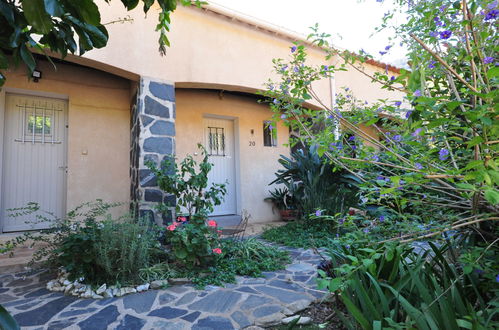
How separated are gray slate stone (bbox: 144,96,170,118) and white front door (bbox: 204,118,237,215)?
1.73 m

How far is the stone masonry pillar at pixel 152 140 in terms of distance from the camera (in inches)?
154

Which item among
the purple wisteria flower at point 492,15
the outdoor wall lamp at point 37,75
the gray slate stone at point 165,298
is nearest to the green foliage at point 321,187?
the gray slate stone at point 165,298

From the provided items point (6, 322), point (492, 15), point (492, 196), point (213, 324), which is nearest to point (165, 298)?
point (213, 324)

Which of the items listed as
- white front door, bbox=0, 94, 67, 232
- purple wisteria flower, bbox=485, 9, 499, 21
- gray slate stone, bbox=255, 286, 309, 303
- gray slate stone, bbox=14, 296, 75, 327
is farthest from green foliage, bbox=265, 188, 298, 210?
purple wisteria flower, bbox=485, 9, 499, 21

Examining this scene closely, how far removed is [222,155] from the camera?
6.01 meters

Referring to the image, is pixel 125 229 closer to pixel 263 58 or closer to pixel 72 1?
pixel 72 1

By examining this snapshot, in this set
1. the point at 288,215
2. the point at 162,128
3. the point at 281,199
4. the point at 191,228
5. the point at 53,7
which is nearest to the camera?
the point at 53,7

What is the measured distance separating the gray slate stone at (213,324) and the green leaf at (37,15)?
195cm

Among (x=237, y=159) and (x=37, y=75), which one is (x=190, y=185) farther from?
(x=37, y=75)

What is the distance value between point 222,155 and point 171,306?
157 inches

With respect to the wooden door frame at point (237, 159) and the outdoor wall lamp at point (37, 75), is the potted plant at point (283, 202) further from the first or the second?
the outdoor wall lamp at point (37, 75)

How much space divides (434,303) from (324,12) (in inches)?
88.2

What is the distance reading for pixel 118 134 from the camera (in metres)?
4.69

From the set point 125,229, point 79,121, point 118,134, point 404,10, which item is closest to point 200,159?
point 118,134
